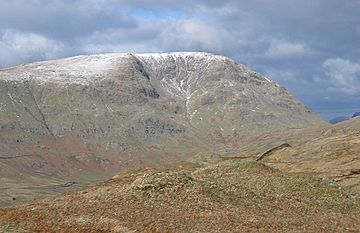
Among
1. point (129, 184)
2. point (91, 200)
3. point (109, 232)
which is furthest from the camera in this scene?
point (129, 184)

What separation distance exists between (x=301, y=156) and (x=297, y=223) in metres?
63.0

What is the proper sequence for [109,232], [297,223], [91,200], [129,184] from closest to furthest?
[109,232] → [297,223] → [91,200] → [129,184]

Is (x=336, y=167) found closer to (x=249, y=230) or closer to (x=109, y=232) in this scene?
(x=249, y=230)

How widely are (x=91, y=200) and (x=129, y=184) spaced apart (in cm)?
431

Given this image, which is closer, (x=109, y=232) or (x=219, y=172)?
(x=109, y=232)

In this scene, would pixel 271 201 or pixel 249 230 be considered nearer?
pixel 249 230

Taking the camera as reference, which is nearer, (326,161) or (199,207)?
(199,207)

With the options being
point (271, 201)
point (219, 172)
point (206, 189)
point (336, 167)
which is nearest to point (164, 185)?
point (206, 189)

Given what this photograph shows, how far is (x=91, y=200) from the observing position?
45000 mm

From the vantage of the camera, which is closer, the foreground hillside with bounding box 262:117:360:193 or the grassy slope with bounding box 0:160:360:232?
the grassy slope with bounding box 0:160:360:232

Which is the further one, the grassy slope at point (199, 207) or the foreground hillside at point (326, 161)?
the foreground hillside at point (326, 161)

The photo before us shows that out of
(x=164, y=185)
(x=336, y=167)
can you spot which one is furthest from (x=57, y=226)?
(x=336, y=167)

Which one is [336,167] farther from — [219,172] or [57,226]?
Answer: [57,226]

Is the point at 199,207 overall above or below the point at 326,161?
below
